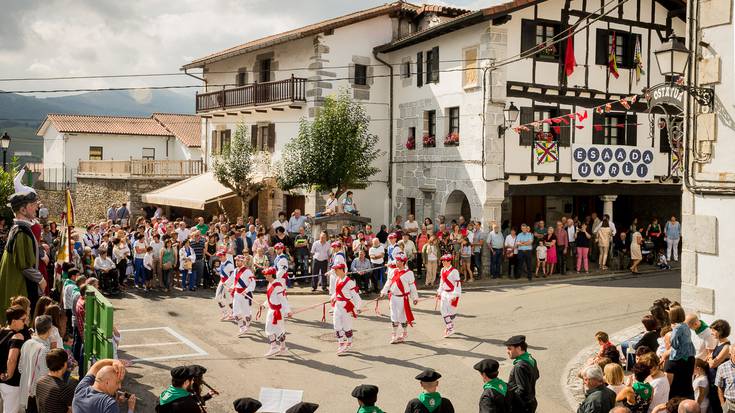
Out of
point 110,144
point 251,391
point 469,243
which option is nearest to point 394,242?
point 469,243

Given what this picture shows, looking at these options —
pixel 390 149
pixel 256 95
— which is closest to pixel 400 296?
pixel 390 149

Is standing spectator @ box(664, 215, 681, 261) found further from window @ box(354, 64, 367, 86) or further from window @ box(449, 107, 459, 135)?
window @ box(354, 64, 367, 86)

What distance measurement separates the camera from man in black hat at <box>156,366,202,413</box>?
→ 6.68 m

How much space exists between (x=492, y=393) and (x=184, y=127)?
51315mm

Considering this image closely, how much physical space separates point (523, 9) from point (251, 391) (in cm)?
1657

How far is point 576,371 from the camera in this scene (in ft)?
40.5

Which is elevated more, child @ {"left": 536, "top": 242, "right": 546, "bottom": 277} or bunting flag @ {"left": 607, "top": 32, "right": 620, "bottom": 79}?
bunting flag @ {"left": 607, "top": 32, "right": 620, "bottom": 79}

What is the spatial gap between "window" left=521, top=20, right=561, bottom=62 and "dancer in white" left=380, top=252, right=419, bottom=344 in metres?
11.0

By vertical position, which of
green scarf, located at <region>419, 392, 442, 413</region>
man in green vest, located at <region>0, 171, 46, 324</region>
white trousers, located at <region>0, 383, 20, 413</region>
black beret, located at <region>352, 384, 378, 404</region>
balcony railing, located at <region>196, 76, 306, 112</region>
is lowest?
white trousers, located at <region>0, 383, 20, 413</region>

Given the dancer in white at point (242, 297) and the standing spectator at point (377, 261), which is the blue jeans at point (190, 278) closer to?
the dancer in white at point (242, 297)

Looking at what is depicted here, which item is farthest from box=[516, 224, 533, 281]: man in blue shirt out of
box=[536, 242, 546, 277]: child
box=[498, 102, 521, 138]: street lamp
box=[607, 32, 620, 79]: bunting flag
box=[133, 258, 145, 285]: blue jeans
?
box=[133, 258, 145, 285]: blue jeans

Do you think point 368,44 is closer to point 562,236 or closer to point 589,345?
point 562,236

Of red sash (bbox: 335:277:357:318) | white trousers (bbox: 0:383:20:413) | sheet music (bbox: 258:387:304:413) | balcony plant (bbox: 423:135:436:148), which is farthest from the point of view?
balcony plant (bbox: 423:135:436:148)

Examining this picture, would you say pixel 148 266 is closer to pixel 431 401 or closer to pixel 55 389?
pixel 55 389
